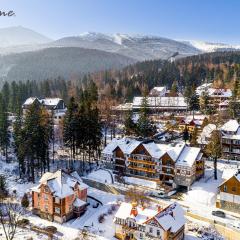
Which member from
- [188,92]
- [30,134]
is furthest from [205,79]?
[30,134]

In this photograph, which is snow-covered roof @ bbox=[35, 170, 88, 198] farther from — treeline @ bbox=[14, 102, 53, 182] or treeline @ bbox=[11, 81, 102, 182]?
treeline @ bbox=[11, 81, 102, 182]

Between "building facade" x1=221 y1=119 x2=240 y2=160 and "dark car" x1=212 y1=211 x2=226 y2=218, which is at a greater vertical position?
"building facade" x1=221 y1=119 x2=240 y2=160

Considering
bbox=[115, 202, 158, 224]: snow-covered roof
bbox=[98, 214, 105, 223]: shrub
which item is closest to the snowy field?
bbox=[115, 202, 158, 224]: snow-covered roof

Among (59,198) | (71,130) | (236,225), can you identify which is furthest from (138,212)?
(71,130)

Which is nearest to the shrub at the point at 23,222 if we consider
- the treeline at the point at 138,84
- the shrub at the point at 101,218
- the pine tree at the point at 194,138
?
the shrub at the point at 101,218

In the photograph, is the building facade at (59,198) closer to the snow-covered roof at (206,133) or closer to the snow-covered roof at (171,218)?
the snow-covered roof at (171,218)

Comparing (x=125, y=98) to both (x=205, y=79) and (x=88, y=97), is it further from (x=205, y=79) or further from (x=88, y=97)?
(x=205, y=79)

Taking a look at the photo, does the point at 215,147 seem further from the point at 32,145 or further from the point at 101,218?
the point at 32,145
